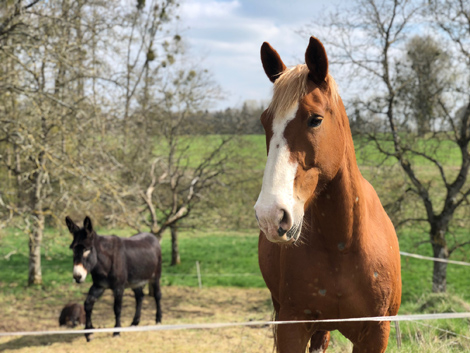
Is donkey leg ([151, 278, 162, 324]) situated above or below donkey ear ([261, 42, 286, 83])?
below

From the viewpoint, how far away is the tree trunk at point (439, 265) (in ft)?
31.2

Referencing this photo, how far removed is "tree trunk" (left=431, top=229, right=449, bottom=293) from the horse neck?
8485 mm

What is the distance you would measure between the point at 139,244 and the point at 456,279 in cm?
984

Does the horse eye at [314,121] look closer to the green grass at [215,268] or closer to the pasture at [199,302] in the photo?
the pasture at [199,302]

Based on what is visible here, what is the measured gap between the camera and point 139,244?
8.48 m

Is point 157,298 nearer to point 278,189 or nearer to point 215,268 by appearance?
point 215,268

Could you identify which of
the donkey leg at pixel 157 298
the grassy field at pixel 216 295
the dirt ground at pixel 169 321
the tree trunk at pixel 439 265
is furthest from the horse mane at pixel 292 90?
the tree trunk at pixel 439 265

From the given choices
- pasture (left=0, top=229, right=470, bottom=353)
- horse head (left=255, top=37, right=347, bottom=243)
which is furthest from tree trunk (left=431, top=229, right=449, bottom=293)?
horse head (left=255, top=37, right=347, bottom=243)

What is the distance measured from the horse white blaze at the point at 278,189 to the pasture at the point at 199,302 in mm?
2734

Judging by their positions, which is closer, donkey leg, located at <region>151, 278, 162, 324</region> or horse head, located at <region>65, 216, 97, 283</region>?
horse head, located at <region>65, 216, 97, 283</region>

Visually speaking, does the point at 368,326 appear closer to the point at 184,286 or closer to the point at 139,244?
the point at 139,244

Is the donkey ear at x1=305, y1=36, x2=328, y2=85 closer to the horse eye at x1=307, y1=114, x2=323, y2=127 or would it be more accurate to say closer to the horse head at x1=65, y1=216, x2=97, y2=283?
the horse eye at x1=307, y1=114, x2=323, y2=127

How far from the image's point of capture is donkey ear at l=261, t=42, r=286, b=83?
7.06ft

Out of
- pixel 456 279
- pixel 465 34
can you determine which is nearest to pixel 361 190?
pixel 465 34
